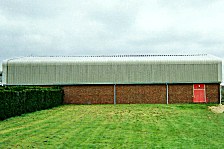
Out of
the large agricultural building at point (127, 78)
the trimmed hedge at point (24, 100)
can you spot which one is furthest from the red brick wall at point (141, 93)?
the trimmed hedge at point (24, 100)

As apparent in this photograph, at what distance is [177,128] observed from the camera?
17531 millimetres

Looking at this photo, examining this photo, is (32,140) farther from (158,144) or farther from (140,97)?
(140,97)

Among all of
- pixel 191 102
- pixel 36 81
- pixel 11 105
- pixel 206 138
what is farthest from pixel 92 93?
pixel 206 138

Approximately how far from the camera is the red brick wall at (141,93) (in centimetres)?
4084

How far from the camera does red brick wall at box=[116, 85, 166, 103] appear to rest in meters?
40.8

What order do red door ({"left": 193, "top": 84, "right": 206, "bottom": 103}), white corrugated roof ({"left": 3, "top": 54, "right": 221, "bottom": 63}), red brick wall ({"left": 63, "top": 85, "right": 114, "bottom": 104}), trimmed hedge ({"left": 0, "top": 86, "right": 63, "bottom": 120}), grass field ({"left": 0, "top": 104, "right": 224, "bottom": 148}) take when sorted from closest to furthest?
grass field ({"left": 0, "top": 104, "right": 224, "bottom": 148}), trimmed hedge ({"left": 0, "top": 86, "right": 63, "bottom": 120}), red door ({"left": 193, "top": 84, "right": 206, "bottom": 103}), red brick wall ({"left": 63, "top": 85, "right": 114, "bottom": 104}), white corrugated roof ({"left": 3, "top": 54, "right": 221, "bottom": 63})

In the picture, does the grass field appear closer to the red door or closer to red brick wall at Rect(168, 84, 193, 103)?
red brick wall at Rect(168, 84, 193, 103)

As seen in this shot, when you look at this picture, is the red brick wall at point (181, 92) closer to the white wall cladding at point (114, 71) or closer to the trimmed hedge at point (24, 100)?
the white wall cladding at point (114, 71)

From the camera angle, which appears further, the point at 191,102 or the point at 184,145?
the point at 191,102

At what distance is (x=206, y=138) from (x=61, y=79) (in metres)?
28.8

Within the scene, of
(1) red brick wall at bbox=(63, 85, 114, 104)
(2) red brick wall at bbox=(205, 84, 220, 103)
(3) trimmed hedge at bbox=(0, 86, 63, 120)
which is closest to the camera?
(3) trimmed hedge at bbox=(0, 86, 63, 120)

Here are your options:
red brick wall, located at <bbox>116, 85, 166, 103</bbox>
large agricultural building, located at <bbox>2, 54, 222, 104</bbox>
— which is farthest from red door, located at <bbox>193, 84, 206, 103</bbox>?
red brick wall, located at <bbox>116, 85, 166, 103</bbox>

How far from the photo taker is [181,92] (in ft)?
134

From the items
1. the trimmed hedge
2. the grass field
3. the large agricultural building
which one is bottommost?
the grass field
